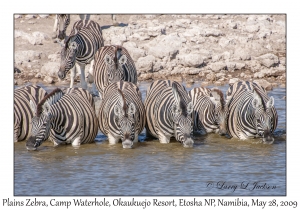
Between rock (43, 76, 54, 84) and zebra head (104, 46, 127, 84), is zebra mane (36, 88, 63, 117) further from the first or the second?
rock (43, 76, 54, 84)

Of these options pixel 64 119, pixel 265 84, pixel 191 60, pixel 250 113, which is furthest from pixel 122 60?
pixel 191 60

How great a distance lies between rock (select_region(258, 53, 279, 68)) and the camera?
2366 cm

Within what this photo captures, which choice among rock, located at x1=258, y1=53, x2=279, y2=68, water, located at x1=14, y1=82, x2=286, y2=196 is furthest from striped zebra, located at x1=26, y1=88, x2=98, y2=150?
rock, located at x1=258, y1=53, x2=279, y2=68

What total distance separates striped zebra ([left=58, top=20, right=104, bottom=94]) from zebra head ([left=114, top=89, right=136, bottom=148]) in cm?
365

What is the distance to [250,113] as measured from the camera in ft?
48.8

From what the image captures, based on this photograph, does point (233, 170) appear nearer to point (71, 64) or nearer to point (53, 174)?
point (53, 174)

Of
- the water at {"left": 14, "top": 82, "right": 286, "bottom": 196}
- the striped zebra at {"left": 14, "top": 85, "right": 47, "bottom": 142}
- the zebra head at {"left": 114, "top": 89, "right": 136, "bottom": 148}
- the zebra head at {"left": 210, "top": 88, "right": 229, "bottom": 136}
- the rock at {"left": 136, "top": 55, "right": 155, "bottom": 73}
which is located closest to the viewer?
the water at {"left": 14, "top": 82, "right": 286, "bottom": 196}

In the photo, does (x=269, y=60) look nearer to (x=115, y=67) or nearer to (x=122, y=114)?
(x=115, y=67)

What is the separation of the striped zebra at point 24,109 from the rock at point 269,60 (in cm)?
1047

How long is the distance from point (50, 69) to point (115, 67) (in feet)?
22.9

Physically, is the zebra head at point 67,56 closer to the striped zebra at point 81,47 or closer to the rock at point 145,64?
the striped zebra at point 81,47

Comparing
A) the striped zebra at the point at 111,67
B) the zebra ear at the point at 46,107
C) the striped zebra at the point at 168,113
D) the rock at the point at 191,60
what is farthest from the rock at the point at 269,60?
the zebra ear at the point at 46,107

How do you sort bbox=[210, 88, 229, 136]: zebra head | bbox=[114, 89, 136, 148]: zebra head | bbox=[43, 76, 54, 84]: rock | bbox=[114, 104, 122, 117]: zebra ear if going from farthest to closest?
bbox=[43, 76, 54, 84]: rock, bbox=[210, 88, 229, 136]: zebra head, bbox=[114, 104, 122, 117]: zebra ear, bbox=[114, 89, 136, 148]: zebra head
